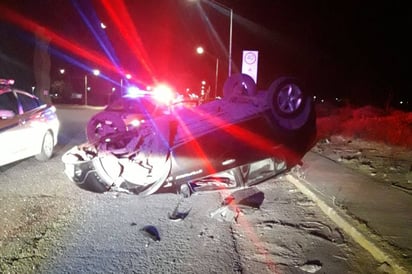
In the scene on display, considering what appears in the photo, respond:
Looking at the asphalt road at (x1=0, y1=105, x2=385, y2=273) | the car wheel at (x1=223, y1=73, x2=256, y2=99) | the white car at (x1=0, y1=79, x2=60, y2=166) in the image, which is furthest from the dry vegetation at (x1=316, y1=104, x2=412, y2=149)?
the white car at (x1=0, y1=79, x2=60, y2=166)

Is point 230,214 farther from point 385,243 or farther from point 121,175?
point 385,243

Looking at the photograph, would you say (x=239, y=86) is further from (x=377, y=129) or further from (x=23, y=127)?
(x=377, y=129)

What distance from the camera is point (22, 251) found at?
497 cm

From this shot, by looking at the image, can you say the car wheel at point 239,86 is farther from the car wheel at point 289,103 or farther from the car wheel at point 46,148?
the car wheel at point 46,148

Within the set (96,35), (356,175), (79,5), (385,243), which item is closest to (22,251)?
(385,243)

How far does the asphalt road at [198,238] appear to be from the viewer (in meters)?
4.72

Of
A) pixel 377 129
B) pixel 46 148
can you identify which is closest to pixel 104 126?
pixel 46 148

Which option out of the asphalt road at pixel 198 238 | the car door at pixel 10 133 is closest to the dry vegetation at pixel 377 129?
the asphalt road at pixel 198 238

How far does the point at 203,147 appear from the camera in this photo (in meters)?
6.53

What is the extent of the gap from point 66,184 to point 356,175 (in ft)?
18.7

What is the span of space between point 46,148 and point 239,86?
5021 millimetres

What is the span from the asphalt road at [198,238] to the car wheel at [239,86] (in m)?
1.84

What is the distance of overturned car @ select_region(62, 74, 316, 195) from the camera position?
6.33 meters

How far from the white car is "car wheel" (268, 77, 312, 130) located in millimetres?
4737
